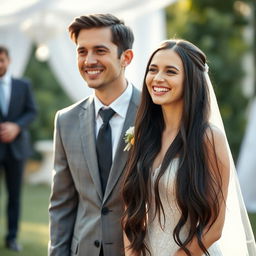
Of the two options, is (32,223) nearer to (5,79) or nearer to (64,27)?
(5,79)

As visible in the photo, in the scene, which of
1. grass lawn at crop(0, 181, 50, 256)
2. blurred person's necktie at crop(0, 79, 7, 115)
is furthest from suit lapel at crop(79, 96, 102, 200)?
blurred person's necktie at crop(0, 79, 7, 115)

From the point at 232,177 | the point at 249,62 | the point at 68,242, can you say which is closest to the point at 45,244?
the point at 68,242

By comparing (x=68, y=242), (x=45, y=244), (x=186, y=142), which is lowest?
(x=45, y=244)

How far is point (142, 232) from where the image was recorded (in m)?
3.14

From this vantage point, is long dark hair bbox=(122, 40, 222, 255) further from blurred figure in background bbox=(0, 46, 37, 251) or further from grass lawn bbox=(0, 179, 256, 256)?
blurred figure in background bbox=(0, 46, 37, 251)

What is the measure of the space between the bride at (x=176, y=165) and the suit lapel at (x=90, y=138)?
21 centimetres

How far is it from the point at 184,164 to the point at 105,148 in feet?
1.77

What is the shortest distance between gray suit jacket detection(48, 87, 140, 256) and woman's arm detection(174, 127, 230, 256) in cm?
48

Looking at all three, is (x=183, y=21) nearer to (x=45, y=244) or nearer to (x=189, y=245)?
(x=45, y=244)

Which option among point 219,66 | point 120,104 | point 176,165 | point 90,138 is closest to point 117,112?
point 120,104

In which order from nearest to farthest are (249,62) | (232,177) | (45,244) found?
(232,177), (45,244), (249,62)

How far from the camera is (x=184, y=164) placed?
2975 mm

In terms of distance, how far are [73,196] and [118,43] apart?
0.84 m

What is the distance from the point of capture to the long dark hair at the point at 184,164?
9.62ft
